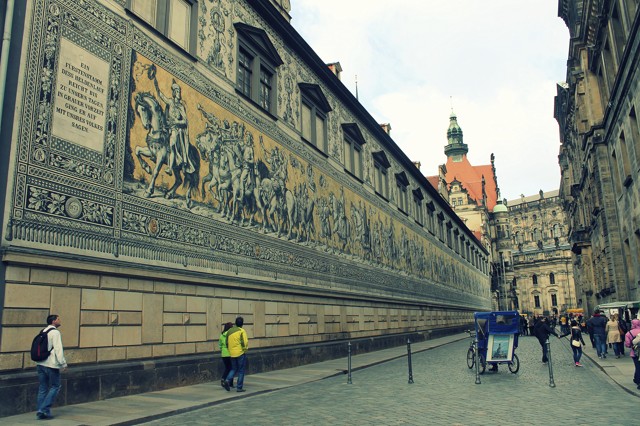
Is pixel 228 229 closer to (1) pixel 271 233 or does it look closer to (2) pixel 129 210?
(1) pixel 271 233

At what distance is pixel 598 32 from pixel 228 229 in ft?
67.9

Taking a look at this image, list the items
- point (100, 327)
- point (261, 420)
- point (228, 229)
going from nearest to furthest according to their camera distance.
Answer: point (261, 420) < point (100, 327) < point (228, 229)

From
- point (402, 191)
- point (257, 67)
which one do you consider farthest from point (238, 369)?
point (402, 191)

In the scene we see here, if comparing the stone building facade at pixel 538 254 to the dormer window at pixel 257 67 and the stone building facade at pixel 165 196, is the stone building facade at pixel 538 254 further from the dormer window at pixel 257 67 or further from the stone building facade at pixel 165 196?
the dormer window at pixel 257 67

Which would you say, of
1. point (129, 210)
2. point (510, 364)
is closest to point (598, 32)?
point (510, 364)

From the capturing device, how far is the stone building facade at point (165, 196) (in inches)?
364

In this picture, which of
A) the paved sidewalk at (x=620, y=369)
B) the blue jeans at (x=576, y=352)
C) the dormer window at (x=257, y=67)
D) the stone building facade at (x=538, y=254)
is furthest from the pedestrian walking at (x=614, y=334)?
the stone building facade at (x=538, y=254)

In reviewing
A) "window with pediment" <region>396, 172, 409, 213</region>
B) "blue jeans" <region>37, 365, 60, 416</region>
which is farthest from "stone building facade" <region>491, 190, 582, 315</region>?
"blue jeans" <region>37, 365, 60, 416</region>

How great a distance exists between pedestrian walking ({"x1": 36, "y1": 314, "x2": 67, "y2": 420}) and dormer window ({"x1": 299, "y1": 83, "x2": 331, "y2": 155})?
44.8 feet

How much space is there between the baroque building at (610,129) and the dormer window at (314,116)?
11.4 metres

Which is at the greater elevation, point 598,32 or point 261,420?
point 598,32

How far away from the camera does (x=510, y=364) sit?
49.4ft

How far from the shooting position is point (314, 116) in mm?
22125

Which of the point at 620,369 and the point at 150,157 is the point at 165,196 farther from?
the point at 620,369
